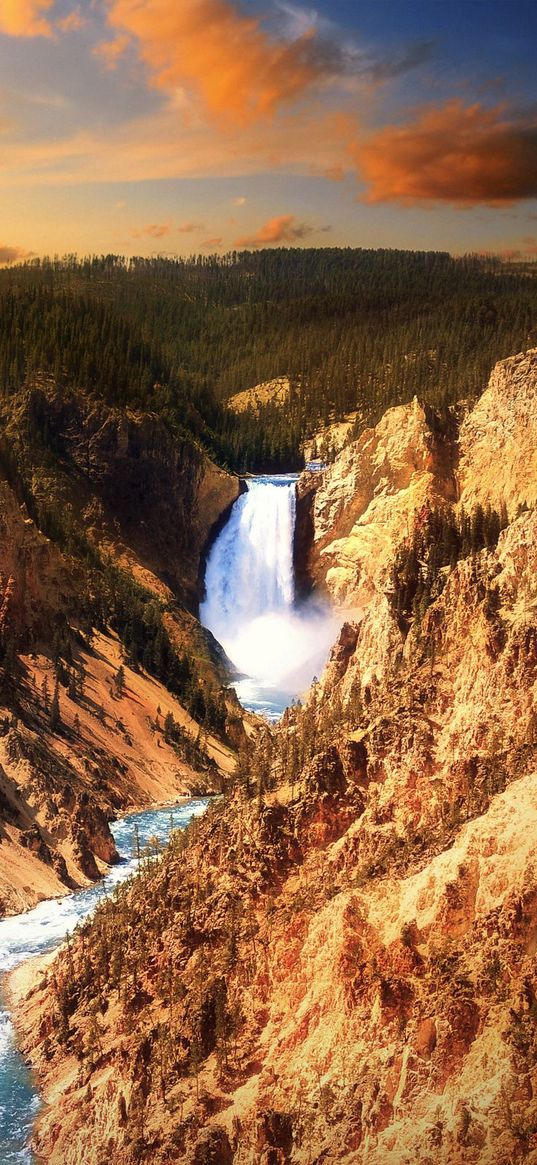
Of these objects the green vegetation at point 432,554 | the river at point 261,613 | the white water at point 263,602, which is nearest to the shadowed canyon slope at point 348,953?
the green vegetation at point 432,554

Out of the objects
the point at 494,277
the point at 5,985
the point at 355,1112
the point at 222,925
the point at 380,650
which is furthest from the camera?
the point at 494,277

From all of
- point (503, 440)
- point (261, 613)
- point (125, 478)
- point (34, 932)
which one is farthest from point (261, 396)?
point (34, 932)

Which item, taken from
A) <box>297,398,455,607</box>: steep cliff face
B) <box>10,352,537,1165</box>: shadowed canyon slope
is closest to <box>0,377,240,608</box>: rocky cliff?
<box>297,398,455,607</box>: steep cliff face

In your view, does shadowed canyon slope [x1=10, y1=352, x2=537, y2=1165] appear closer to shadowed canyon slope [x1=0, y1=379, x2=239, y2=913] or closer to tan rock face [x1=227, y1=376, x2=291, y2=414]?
shadowed canyon slope [x1=0, y1=379, x2=239, y2=913]

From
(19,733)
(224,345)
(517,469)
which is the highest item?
(224,345)

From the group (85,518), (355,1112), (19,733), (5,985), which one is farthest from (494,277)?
(355,1112)

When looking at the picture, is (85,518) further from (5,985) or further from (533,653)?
(533,653)

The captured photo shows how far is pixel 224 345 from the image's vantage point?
166 metres

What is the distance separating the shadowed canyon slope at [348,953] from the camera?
24219 mm

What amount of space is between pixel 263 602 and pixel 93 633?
95.9ft

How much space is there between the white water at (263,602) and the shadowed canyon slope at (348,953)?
180ft

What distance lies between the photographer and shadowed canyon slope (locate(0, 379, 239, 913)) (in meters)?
55.7

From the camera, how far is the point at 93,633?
79.8 metres

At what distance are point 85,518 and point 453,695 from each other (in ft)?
229
